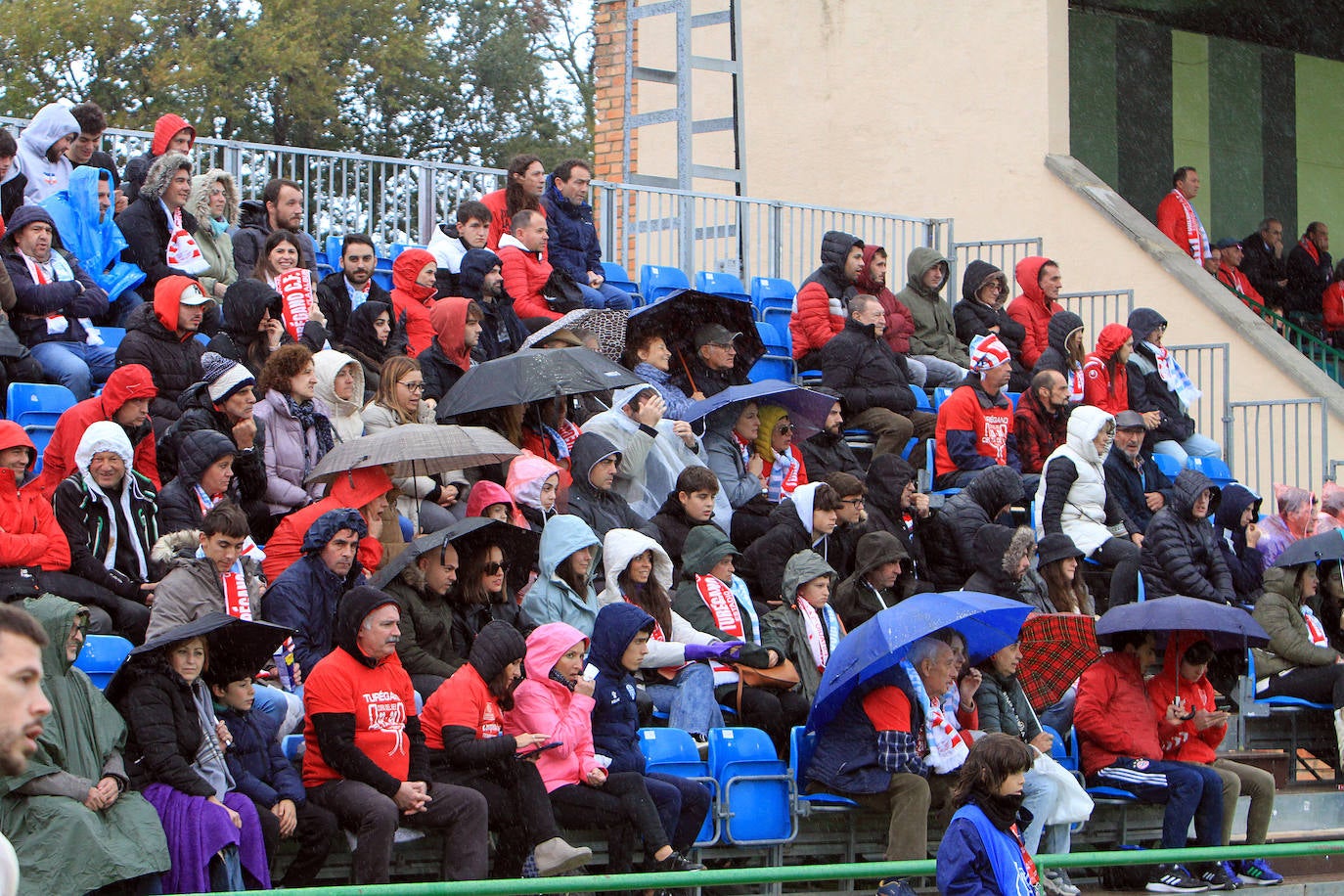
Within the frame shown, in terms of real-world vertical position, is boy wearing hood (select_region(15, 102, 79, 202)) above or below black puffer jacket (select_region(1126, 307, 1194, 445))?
above

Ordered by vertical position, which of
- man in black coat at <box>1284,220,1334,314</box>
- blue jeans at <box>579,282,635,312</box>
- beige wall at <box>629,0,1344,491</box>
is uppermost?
beige wall at <box>629,0,1344,491</box>

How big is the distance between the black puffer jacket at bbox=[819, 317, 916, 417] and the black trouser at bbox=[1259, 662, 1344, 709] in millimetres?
3169

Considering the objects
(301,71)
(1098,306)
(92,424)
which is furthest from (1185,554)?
(301,71)

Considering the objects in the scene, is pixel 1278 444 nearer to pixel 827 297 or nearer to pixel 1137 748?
pixel 827 297

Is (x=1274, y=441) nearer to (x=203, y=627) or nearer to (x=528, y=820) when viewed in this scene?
(x=528, y=820)

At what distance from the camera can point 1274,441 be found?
50.9ft

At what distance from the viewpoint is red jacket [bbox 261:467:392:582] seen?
28.7 ft

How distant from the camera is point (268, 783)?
739cm

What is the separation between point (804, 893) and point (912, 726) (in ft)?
5.03

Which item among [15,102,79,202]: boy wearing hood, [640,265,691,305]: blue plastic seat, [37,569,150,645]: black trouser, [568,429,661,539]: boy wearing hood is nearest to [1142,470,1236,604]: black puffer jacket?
[568,429,661,539]: boy wearing hood

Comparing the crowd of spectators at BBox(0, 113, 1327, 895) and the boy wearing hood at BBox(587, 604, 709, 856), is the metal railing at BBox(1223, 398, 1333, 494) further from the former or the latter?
the boy wearing hood at BBox(587, 604, 709, 856)

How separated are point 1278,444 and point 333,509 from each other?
9.36 meters

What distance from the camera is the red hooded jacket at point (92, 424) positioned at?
8656 mm

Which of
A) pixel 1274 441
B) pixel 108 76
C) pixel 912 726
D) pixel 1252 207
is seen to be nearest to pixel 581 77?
pixel 108 76
